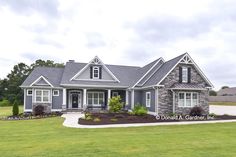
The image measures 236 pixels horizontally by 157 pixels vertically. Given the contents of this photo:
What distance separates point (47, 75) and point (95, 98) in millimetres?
6596

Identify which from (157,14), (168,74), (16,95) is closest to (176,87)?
(168,74)

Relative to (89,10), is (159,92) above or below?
below

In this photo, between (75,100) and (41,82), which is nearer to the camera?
(41,82)

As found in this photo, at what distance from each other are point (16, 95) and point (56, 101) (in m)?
29.4

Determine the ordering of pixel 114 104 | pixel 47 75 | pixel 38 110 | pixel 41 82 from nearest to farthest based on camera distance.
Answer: pixel 114 104, pixel 38 110, pixel 41 82, pixel 47 75

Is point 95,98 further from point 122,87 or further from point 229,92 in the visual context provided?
point 229,92

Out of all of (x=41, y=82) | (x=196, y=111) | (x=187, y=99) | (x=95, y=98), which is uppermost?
(x=41, y=82)

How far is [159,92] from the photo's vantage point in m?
26.4

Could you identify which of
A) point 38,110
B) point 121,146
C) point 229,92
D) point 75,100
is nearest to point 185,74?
point 75,100

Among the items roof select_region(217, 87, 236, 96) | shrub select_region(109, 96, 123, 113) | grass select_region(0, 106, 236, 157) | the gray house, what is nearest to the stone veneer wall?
the gray house

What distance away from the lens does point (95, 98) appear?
33.8 meters

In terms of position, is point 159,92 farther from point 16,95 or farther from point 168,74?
point 16,95

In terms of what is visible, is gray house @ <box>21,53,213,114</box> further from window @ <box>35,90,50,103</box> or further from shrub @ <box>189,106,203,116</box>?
shrub @ <box>189,106,203,116</box>

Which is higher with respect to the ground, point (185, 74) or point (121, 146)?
point (185, 74)
